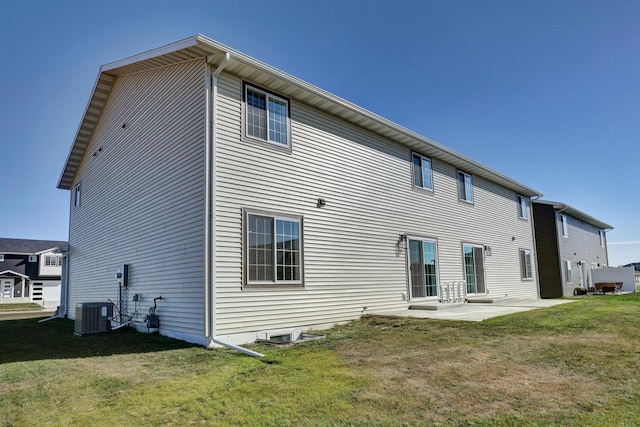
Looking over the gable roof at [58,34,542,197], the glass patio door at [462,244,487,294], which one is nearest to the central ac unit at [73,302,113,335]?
the gable roof at [58,34,542,197]

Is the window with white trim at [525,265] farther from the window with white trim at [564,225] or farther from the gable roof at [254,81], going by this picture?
the window with white trim at [564,225]

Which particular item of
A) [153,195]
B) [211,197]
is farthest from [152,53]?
[211,197]

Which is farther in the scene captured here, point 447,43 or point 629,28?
point 447,43

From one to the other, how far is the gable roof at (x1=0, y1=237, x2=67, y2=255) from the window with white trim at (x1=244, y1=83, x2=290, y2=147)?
42.5 metres

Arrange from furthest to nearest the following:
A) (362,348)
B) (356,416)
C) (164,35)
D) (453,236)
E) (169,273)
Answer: (453,236)
(164,35)
(169,273)
(362,348)
(356,416)

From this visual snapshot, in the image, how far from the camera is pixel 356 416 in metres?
3.99

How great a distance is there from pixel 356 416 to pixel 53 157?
1778 centimetres

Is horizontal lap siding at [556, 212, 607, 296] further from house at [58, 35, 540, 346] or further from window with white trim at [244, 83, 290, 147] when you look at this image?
window with white trim at [244, 83, 290, 147]

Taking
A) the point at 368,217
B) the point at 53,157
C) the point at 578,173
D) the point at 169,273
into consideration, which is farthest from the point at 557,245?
the point at 53,157

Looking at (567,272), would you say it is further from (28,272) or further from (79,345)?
(28,272)

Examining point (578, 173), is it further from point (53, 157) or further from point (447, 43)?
point (53, 157)

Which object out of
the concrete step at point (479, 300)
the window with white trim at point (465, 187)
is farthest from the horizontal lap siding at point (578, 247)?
the concrete step at point (479, 300)

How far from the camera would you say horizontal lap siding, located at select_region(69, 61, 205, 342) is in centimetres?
820

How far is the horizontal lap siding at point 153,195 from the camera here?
8.20 metres
